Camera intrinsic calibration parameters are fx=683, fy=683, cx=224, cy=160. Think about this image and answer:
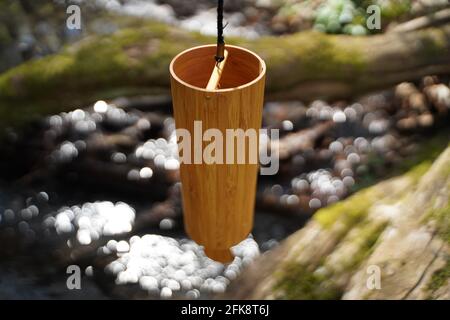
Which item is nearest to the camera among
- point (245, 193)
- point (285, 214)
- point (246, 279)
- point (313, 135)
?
point (245, 193)

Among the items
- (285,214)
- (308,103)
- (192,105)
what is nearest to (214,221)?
(192,105)

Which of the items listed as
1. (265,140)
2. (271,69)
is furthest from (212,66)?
(271,69)

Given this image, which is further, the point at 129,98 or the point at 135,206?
the point at 129,98

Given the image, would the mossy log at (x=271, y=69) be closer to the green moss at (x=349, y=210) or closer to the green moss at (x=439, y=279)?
the green moss at (x=349, y=210)

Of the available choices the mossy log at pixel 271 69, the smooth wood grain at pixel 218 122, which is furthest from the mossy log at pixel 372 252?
the mossy log at pixel 271 69

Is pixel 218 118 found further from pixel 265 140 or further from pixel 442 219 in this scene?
pixel 265 140

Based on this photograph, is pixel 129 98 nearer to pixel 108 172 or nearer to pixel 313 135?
pixel 108 172

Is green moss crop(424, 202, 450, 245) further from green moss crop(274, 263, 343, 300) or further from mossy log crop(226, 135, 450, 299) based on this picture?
green moss crop(274, 263, 343, 300)
